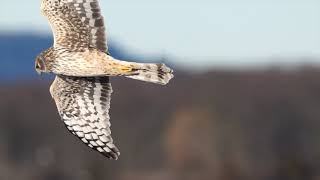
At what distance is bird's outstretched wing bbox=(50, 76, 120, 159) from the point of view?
19531 millimetres

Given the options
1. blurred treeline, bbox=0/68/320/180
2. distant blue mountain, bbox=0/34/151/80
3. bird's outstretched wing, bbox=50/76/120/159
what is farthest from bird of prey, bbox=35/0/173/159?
distant blue mountain, bbox=0/34/151/80

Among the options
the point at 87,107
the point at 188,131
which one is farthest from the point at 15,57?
the point at 87,107

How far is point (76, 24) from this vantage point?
18.8 metres

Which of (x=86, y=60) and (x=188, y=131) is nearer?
(x=86, y=60)

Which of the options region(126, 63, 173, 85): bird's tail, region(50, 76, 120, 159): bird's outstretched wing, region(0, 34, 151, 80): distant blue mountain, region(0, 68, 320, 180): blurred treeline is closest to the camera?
region(126, 63, 173, 85): bird's tail

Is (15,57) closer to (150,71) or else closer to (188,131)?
(188,131)

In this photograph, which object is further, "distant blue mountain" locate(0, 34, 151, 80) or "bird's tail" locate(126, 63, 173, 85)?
"distant blue mountain" locate(0, 34, 151, 80)

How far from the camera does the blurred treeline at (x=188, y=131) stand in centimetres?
5150

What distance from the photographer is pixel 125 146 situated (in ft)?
229

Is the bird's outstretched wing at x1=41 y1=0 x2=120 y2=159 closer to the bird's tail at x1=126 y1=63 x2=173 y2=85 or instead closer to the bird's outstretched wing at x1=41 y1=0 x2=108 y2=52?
the bird's outstretched wing at x1=41 y1=0 x2=108 y2=52

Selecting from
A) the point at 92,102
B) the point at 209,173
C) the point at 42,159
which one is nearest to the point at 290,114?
the point at 42,159

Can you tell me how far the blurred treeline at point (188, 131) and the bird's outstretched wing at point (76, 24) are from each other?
856 inches

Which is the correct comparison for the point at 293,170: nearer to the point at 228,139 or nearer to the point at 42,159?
the point at 228,139

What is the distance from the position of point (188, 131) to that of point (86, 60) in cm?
3967
